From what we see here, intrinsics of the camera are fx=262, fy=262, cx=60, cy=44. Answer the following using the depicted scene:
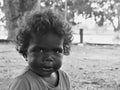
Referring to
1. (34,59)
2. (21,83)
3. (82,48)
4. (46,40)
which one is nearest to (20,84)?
(21,83)

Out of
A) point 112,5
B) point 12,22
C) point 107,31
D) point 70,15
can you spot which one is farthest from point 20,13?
point 107,31

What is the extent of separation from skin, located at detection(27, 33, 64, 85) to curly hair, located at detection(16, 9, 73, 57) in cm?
4

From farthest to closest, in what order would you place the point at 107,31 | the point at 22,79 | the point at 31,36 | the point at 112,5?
the point at 107,31 → the point at 112,5 → the point at 31,36 → the point at 22,79

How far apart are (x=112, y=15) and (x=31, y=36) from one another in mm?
23383

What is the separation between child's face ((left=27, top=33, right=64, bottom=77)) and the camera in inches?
64.0

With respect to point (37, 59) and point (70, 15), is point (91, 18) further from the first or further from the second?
point (37, 59)

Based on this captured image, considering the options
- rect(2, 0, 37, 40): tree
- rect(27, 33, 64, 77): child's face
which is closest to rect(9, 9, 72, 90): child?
rect(27, 33, 64, 77): child's face

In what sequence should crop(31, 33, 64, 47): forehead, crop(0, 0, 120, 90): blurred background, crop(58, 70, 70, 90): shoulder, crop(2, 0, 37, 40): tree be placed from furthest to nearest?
crop(2, 0, 37, 40): tree, crop(0, 0, 120, 90): blurred background, crop(58, 70, 70, 90): shoulder, crop(31, 33, 64, 47): forehead

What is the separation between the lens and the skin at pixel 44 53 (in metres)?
1.63

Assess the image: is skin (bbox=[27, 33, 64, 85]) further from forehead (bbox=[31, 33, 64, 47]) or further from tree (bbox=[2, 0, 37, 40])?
tree (bbox=[2, 0, 37, 40])

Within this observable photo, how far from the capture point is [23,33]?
174cm

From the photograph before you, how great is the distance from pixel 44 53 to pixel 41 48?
4cm

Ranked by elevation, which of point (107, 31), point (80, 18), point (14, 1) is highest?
point (14, 1)

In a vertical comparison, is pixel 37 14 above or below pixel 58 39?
above
